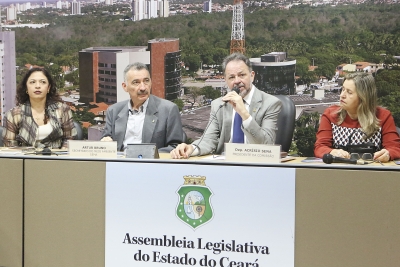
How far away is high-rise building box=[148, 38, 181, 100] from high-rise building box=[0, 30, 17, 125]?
1299mm

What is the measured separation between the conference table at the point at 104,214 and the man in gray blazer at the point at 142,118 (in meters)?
0.86

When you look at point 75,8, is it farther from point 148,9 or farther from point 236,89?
point 236,89

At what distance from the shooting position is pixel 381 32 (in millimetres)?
4098

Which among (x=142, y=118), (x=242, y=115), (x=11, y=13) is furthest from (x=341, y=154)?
(x=11, y=13)

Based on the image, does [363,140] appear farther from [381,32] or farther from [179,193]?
[381,32]

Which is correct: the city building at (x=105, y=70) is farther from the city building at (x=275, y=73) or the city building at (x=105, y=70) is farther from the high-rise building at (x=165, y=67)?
the city building at (x=275, y=73)

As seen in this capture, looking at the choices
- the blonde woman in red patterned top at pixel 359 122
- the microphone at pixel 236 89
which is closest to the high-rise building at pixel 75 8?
the microphone at pixel 236 89

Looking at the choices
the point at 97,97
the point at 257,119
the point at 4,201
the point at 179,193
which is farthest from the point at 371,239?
the point at 97,97

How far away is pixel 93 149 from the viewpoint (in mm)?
2533

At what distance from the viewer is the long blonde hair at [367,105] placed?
2.97 metres

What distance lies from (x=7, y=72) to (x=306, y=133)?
270 centimetres

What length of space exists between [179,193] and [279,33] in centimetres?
238

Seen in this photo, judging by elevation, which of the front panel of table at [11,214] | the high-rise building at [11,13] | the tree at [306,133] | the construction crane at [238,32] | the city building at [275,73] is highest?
the high-rise building at [11,13]

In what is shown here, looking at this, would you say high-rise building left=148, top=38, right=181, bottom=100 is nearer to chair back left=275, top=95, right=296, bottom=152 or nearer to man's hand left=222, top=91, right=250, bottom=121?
chair back left=275, top=95, right=296, bottom=152
